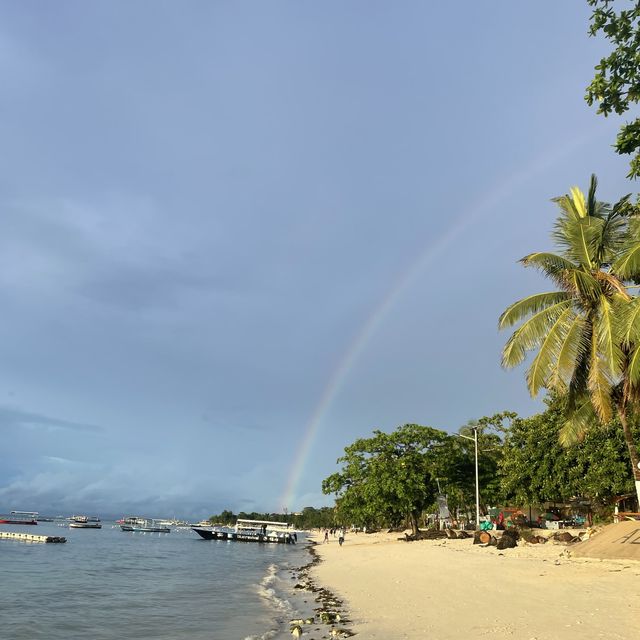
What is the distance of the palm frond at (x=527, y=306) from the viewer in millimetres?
20250

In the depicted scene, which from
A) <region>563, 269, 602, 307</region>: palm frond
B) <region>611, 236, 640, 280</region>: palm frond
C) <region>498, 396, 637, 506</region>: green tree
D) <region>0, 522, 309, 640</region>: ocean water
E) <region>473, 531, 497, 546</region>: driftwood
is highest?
<region>563, 269, 602, 307</region>: palm frond

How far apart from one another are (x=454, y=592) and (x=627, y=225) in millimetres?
14218

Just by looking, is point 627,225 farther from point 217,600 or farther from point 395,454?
point 395,454

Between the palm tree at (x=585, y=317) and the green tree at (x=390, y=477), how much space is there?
32530 millimetres

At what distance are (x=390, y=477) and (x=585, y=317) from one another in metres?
36.5

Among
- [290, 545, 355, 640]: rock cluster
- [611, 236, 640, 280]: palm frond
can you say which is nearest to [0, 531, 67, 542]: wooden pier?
[290, 545, 355, 640]: rock cluster

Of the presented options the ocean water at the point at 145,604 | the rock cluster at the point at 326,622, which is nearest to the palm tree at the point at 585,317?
the rock cluster at the point at 326,622

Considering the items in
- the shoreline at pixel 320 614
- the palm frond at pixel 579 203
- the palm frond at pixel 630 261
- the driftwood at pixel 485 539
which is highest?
the palm frond at pixel 579 203

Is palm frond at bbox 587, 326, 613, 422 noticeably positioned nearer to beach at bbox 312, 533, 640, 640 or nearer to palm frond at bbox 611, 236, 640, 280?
palm frond at bbox 611, 236, 640, 280

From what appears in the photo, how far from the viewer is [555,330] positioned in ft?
60.6

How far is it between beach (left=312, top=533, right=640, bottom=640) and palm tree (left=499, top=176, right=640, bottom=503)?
4.62 m

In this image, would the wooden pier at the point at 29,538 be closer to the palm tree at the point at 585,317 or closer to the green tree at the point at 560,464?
the green tree at the point at 560,464

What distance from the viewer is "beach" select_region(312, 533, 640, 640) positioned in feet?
38.1

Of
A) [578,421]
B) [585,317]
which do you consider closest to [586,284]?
[585,317]
